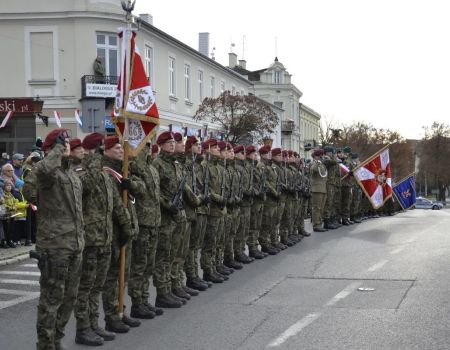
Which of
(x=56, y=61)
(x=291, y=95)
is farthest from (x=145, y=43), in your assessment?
(x=291, y=95)

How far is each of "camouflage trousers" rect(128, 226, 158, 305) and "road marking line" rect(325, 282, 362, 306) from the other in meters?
2.25

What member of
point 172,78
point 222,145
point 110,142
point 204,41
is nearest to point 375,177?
point 222,145

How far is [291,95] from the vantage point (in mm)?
75750

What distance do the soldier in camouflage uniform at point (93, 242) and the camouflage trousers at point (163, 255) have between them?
1384 mm

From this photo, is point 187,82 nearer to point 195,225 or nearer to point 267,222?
point 267,222

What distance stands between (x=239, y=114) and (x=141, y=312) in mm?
29459

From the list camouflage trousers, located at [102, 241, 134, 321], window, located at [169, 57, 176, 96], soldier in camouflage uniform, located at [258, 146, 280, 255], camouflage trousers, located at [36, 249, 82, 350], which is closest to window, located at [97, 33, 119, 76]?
window, located at [169, 57, 176, 96]

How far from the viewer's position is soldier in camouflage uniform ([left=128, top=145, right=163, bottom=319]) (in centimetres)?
733

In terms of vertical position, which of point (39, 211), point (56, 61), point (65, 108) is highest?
point (56, 61)

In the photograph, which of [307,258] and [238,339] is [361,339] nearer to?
[238,339]

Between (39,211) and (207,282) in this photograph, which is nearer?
(39,211)

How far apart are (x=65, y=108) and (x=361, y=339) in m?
24.8

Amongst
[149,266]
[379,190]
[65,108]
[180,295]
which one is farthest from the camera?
[65,108]

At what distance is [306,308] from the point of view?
772cm
